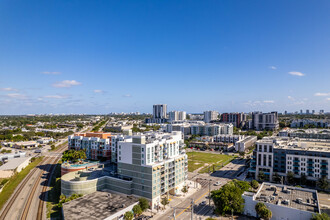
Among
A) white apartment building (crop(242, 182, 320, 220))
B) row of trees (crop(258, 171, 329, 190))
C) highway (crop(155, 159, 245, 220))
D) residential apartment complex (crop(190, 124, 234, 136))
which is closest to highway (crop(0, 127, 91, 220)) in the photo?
highway (crop(155, 159, 245, 220))

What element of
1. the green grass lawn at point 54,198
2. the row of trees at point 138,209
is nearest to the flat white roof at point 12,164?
the green grass lawn at point 54,198

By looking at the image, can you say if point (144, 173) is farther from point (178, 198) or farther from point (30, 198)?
point (30, 198)

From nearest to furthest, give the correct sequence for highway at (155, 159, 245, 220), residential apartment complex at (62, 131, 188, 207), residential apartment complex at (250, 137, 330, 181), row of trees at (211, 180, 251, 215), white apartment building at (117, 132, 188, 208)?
1. row of trees at (211, 180, 251, 215)
2. highway at (155, 159, 245, 220)
3. white apartment building at (117, 132, 188, 208)
4. residential apartment complex at (62, 131, 188, 207)
5. residential apartment complex at (250, 137, 330, 181)

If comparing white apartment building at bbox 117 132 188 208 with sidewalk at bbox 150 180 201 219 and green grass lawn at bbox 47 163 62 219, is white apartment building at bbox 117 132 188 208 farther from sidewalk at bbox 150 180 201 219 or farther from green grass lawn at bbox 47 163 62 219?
green grass lawn at bbox 47 163 62 219

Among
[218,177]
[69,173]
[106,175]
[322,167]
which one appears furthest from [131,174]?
[322,167]

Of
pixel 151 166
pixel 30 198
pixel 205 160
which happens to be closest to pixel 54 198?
pixel 30 198

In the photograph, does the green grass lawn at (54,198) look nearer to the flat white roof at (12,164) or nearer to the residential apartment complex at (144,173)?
the residential apartment complex at (144,173)

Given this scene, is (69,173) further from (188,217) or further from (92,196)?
(188,217)
